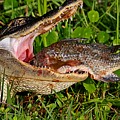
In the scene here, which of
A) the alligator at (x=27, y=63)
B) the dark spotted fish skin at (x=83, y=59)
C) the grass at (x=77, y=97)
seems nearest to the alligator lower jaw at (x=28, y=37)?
the alligator at (x=27, y=63)

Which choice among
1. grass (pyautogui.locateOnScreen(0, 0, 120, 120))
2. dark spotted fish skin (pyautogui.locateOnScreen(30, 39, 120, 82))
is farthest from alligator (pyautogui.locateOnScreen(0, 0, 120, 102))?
grass (pyautogui.locateOnScreen(0, 0, 120, 120))

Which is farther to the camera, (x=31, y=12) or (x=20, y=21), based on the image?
(x=31, y=12)

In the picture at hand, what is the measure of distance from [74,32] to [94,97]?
2.34 ft

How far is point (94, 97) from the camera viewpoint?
4328 mm

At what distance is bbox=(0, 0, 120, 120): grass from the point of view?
393 cm

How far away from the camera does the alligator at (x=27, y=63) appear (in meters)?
3.84

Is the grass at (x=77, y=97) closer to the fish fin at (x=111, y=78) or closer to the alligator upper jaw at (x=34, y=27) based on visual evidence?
the fish fin at (x=111, y=78)

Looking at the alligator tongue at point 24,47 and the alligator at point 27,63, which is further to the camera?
the alligator tongue at point 24,47

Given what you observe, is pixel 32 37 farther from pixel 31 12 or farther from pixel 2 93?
pixel 31 12

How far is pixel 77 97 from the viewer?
4.28 metres

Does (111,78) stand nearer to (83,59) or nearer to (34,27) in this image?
(83,59)

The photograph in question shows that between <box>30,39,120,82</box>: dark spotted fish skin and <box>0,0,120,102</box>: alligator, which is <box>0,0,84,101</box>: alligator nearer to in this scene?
<box>0,0,120,102</box>: alligator

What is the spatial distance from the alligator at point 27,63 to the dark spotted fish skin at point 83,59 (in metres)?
0.12

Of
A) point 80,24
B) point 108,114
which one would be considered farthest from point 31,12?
point 108,114
